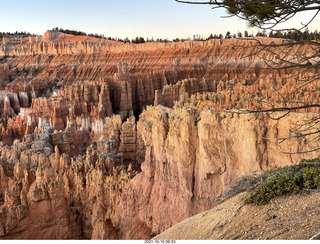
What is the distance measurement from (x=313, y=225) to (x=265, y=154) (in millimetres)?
3850

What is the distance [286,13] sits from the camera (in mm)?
3330

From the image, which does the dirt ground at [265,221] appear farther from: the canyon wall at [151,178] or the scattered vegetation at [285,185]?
the canyon wall at [151,178]

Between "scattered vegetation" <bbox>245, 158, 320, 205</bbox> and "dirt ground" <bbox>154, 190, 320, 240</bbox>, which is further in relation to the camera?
"scattered vegetation" <bbox>245, 158, 320, 205</bbox>

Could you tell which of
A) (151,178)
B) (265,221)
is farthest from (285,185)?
(151,178)

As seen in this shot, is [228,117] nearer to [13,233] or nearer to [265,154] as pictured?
[265,154]

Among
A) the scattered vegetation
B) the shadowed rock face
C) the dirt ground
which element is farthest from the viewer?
the shadowed rock face

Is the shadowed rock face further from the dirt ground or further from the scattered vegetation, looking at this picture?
the dirt ground

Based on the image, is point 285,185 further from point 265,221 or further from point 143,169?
point 143,169

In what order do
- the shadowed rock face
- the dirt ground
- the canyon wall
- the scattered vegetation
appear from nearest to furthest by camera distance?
1. the dirt ground
2. the scattered vegetation
3. the canyon wall
4. the shadowed rock face

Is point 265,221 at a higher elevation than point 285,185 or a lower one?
lower

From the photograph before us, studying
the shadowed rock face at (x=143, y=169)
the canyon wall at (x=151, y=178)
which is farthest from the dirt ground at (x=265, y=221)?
the canyon wall at (x=151, y=178)

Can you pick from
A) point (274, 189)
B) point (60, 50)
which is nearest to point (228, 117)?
point (274, 189)

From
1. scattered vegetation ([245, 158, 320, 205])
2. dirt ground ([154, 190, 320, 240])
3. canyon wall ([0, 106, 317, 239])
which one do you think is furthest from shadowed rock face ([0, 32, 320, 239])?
dirt ground ([154, 190, 320, 240])

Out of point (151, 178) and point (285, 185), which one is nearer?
point (285, 185)
